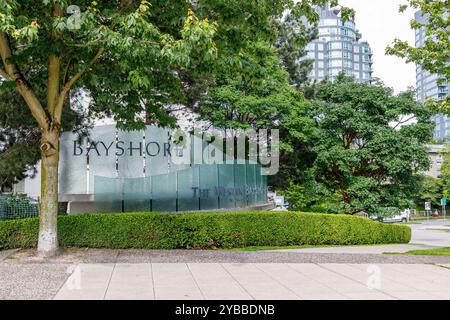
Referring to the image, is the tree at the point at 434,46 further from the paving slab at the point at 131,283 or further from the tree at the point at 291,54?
the tree at the point at 291,54

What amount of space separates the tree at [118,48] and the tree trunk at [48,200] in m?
0.02

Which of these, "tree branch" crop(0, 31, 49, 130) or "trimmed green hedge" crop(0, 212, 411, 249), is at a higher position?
"tree branch" crop(0, 31, 49, 130)

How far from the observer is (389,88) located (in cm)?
2564

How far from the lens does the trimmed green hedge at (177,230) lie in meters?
A: 12.9

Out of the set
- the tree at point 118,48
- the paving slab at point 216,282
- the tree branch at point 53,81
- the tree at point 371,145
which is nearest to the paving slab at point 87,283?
the paving slab at point 216,282

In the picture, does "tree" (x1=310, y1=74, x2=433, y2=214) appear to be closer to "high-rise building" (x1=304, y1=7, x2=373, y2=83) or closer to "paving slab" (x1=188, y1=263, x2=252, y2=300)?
"paving slab" (x1=188, y1=263, x2=252, y2=300)

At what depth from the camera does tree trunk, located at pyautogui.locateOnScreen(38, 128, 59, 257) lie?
1178 cm

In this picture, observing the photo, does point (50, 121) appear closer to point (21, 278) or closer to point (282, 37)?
point (21, 278)

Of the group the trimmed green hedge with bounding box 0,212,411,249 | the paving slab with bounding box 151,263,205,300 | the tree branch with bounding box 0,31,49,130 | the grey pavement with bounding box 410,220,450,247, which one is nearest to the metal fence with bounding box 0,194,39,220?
the trimmed green hedge with bounding box 0,212,411,249

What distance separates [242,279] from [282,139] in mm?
17203

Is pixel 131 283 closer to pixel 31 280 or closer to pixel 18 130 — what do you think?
pixel 31 280

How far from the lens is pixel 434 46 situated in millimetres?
16625

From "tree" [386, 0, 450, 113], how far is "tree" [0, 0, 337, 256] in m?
6.12

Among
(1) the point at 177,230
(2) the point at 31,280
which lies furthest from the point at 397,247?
(2) the point at 31,280
